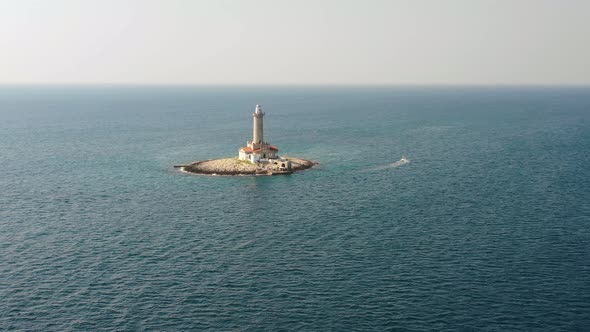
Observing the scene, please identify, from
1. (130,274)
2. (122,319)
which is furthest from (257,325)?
(130,274)

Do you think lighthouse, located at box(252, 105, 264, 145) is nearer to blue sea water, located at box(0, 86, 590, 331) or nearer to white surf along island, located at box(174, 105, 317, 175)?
white surf along island, located at box(174, 105, 317, 175)

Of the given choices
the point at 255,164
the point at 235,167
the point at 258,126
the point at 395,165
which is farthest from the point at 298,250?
the point at 258,126

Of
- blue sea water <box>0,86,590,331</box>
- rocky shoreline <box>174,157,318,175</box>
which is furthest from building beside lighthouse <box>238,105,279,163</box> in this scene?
blue sea water <box>0,86,590,331</box>

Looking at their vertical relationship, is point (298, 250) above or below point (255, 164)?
below

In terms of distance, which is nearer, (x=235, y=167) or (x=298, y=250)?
(x=298, y=250)

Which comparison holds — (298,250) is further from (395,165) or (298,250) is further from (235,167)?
(395,165)

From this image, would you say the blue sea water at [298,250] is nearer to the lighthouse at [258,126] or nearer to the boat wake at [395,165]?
the boat wake at [395,165]

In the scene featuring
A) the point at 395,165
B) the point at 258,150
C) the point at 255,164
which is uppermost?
the point at 258,150

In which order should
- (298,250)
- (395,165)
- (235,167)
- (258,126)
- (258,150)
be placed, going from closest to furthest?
(298,250) → (235,167) → (258,150) → (395,165) → (258,126)
